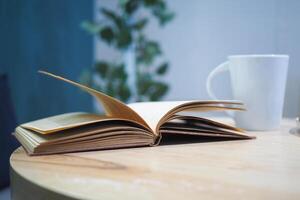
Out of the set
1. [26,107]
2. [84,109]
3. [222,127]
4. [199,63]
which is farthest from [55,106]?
[222,127]

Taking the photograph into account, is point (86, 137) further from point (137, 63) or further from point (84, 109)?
point (84, 109)

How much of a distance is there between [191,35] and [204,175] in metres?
1.80

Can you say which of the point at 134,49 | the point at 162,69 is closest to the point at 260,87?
the point at 162,69

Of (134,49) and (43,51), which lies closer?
(43,51)

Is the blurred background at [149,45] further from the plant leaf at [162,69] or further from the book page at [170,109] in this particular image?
the book page at [170,109]

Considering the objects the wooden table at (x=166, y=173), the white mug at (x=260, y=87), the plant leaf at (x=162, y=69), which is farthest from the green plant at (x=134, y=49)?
the wooden table at (x=166, y=173)

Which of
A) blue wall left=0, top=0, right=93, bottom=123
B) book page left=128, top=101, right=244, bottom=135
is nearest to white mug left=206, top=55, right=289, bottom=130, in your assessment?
book page left=128, top=101, right=244, bottom=135

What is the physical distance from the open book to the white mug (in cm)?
9

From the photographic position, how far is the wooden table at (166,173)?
0.36 meters

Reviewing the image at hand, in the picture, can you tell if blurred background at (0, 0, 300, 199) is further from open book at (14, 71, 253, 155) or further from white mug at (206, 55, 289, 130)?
open book at (14, 71, 253, 155)

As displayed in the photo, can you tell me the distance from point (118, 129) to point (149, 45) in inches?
63.9

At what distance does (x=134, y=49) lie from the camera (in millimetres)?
2262

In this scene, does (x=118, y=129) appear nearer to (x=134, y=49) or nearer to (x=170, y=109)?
(x=170, y=109)

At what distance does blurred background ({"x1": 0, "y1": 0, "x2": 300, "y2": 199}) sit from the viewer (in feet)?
5.61
